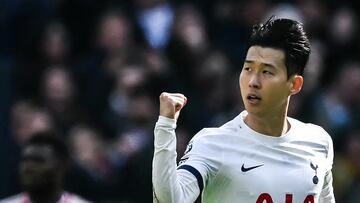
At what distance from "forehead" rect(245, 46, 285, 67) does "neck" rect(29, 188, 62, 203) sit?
211 cm

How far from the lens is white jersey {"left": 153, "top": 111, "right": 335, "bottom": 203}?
6.06 meters

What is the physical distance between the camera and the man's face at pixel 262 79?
621 centimetres

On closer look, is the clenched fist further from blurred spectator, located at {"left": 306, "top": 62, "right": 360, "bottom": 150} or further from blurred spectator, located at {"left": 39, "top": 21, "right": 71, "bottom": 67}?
blurred spectator, located at {"left": 39, "top": 21, "right": 71, "bottom": 67}

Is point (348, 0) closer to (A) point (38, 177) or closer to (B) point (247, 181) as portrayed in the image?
(A) point (38, 177)

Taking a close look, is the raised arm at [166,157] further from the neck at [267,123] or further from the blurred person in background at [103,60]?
the blurred person in background at [103,60]

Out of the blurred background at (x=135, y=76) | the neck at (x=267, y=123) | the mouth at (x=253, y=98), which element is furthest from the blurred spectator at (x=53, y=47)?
the mouth at (x=253, y=98)

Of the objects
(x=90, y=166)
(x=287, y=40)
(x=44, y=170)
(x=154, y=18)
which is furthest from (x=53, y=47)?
(x=287, y=40)

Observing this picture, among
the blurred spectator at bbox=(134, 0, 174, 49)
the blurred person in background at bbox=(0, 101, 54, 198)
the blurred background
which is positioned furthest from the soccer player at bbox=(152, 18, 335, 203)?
the blurred spectator at bbox=(134, 0, 174, 49)

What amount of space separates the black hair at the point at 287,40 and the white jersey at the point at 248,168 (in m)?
0.39

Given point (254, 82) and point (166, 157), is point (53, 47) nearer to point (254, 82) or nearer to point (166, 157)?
point (254, 82)

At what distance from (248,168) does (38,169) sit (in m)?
2.01

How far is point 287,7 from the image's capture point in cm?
1386

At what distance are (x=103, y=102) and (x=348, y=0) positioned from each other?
401cm

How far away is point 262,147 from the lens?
21.0 feet
